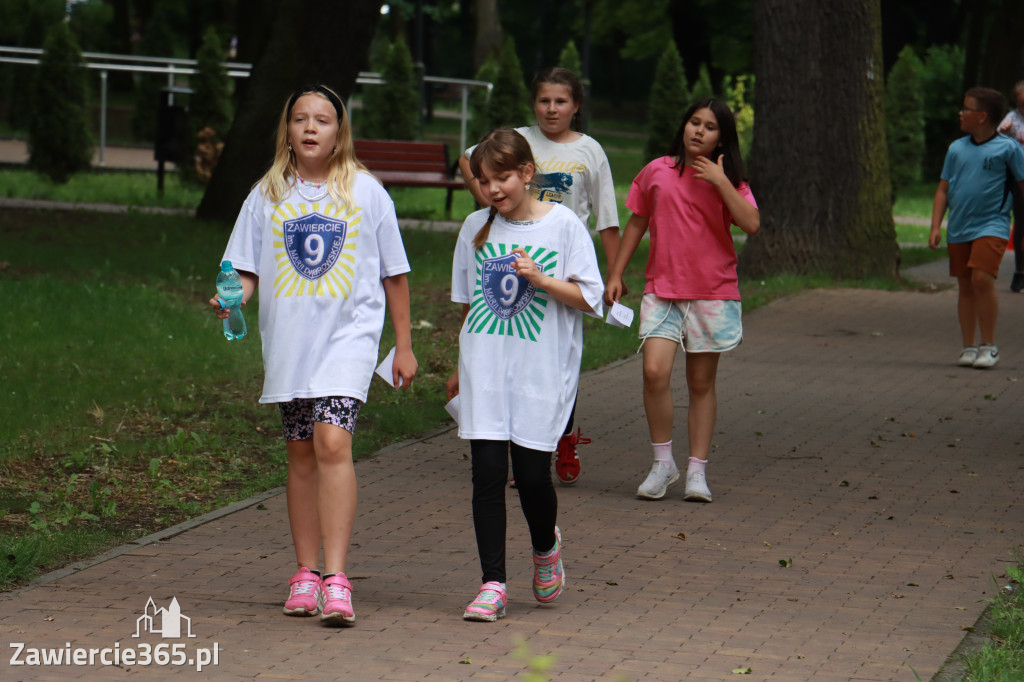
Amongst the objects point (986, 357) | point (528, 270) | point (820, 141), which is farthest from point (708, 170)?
point (820, 141)

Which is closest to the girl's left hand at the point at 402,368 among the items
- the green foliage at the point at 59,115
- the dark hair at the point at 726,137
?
the dark hair at the point at 726,137

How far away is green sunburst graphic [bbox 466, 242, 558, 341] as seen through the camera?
4992 mm

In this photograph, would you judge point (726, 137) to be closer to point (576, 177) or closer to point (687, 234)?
point (687, 234)

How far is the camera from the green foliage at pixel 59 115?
22.9 meters

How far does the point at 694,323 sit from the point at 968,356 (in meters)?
4.69

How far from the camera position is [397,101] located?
2714 centimetres

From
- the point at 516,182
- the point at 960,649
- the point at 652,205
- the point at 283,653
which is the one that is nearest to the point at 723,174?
the point at 652,205

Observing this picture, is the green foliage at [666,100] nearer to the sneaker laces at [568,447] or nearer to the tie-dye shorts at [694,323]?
the sneaker laces at [568,447]

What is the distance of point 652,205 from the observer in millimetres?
6758

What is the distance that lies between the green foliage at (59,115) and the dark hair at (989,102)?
15.8 meters

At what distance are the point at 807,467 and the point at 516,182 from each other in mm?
3221
